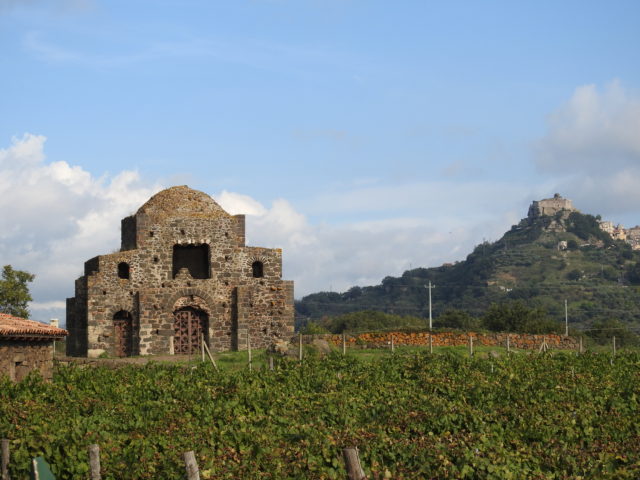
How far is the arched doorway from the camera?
123ft

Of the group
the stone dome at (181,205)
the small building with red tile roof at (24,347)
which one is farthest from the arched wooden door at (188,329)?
the small building with red tile roof at (24,347)

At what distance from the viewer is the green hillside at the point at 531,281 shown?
119 meters

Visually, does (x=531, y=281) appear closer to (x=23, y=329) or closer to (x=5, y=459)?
(x=23, y=329)

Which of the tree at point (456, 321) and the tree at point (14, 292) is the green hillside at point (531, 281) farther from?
the tree at point (14, 292)

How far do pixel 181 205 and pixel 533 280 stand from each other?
329 ft

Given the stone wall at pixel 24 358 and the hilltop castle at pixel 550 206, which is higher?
the hilltop castle at pixel 550 206

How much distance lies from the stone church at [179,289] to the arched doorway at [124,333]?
0.12ft

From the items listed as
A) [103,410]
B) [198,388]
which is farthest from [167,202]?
[103,410]

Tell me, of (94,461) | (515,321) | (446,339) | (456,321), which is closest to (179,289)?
(446,339)

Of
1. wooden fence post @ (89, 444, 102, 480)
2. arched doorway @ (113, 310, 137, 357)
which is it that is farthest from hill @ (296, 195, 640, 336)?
wooden fence post @ (89, 444, 102, 480)

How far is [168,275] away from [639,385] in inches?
754

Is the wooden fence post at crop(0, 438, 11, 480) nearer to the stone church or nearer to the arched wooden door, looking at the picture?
the stone church

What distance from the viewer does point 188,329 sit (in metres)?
38.2

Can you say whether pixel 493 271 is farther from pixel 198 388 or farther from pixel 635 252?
pixel 198 388
